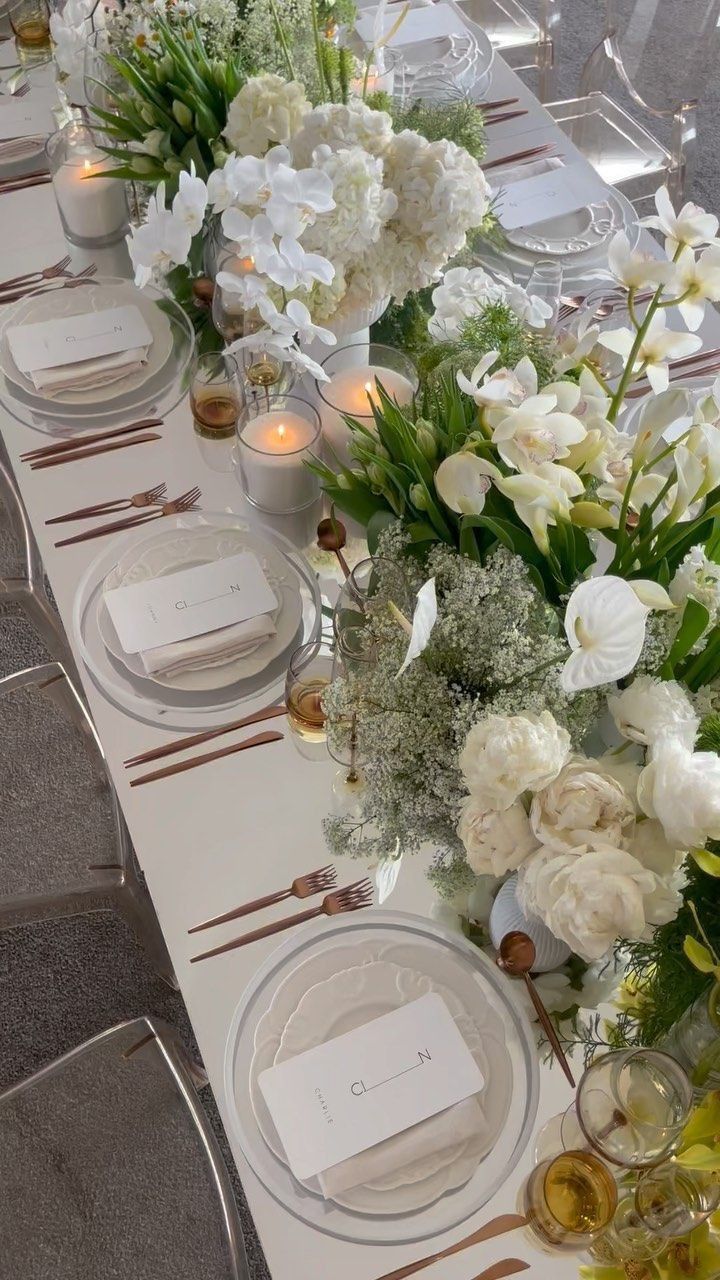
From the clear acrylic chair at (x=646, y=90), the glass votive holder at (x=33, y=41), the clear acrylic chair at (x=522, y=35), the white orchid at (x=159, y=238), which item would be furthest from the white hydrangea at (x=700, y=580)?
the clear acrylic chair at (x=522, y=35)

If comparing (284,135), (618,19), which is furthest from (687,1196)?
(618,19)

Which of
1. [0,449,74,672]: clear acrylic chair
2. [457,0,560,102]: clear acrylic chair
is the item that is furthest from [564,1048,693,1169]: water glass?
[457,0,560,102]: clear acrylic chair

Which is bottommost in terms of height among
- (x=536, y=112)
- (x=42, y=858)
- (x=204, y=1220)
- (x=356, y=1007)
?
(x=204, y=1220)

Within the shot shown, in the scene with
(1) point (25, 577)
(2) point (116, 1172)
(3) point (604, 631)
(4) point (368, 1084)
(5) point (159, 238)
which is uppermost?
(5) point (159, 238)

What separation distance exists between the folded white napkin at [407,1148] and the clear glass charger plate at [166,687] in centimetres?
50

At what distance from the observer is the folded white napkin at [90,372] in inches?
64.4

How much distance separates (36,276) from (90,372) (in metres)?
0.29

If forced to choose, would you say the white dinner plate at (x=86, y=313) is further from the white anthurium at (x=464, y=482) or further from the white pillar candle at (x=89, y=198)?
the white anthurium at (x=464, y=482)

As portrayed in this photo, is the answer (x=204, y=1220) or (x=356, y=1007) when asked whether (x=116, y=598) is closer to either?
(x=356, y=1007)

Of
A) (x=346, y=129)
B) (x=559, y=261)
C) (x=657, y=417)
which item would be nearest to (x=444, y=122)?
(x=559, y=261)

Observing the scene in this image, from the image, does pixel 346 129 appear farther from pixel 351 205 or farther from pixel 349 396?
pixel 349 396

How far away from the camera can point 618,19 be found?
2.64 m

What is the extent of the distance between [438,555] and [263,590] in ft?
1.30

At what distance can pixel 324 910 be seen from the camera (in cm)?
121
